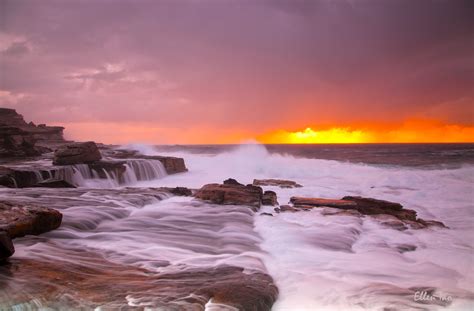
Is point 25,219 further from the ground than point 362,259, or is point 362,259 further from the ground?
point 25,219

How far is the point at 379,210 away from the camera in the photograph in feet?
30.2

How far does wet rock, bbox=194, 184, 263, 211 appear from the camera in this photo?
9125mm

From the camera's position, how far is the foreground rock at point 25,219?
4875mm

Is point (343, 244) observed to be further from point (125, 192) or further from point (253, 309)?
point (125, 192)

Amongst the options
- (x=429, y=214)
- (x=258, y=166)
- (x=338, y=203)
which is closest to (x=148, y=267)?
(x=338, y=203)

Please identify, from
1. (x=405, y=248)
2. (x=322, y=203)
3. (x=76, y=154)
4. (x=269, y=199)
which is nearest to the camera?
(x=405, y=248)

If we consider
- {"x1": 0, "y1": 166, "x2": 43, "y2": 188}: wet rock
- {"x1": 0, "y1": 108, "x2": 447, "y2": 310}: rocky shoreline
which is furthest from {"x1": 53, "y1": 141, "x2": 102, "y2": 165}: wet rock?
{"x1": 0, "y1": 166, "x2": 43, "y2": 188}: wet rock

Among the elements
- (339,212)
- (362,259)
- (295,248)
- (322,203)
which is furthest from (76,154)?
(362,259)

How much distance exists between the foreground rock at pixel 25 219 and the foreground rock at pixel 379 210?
19.0 feet

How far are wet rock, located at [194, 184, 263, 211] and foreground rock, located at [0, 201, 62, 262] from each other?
425 cm

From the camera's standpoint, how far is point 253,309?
11.0ft

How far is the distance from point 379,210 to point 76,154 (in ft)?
38.3

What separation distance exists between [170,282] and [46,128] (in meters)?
37.7

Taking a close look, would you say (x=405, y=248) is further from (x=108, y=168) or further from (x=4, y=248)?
(x=108, y=168)
